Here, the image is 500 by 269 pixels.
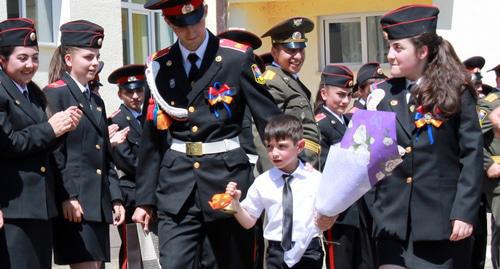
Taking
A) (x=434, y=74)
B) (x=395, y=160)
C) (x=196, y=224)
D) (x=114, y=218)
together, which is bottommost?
(x=114, y=218)

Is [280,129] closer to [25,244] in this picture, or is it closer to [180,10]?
[180,10]

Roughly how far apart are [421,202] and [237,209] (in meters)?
1.06

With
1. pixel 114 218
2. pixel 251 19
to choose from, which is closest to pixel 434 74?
pixel 114 218

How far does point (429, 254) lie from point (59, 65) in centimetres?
330

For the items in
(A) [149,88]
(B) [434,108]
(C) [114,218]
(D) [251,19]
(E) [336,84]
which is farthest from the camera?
(D) [251,19]

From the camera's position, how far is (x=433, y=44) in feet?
19.6

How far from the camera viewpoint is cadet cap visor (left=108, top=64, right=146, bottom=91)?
9.52 metres

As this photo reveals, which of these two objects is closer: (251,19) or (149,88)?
(149,88)

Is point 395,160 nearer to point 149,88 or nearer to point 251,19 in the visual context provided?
point 149,88

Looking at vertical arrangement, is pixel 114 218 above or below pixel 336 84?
below

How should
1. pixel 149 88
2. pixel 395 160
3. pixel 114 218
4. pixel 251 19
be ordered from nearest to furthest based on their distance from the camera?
pixel 395 160 < pixel 149 88 < pixel 114 218 < pixel 251 19

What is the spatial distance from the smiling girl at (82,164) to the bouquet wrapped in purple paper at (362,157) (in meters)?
2.41

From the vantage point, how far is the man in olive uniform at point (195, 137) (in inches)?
241

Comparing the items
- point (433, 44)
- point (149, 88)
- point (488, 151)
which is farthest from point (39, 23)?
point (433, 44)
